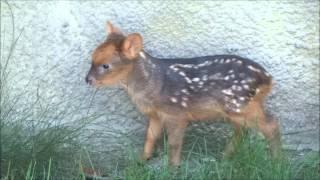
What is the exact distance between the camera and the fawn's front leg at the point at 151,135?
15.6ft

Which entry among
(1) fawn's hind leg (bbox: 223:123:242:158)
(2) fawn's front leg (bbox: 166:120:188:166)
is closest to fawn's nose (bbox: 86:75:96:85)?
(2) fawn's front leg (bbox: 166:120:188:166)

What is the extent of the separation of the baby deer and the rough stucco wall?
0.26m

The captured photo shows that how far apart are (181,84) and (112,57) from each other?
0.43 metres

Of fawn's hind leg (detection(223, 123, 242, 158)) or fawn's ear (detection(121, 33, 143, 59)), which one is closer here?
fawn's hind leg (detection(223, 123, 242, 158))

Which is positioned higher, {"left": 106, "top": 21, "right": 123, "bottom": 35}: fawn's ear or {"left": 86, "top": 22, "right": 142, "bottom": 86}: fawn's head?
{"left": 106, "top": 21, "right": 123, "bottom": 35}: fawn's ear

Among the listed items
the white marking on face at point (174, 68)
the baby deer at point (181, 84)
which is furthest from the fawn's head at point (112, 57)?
the white marking on face at point (174, 68)

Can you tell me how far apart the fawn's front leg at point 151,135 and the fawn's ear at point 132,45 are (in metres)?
0.45

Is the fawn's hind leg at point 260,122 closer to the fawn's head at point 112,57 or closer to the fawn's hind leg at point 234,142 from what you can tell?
the fawn's hind leg at point 234,142

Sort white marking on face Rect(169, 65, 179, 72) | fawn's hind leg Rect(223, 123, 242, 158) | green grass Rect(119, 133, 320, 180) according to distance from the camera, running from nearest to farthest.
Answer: green grass Rect(119, 133, 320, 180)
fawn's hind leg Rect(223, 123, 242, 158)
white marking on face Rect(169, 65, 179, 72)

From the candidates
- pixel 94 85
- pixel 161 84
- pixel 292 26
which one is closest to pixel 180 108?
pixel 161 84

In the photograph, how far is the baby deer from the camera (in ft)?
14.8

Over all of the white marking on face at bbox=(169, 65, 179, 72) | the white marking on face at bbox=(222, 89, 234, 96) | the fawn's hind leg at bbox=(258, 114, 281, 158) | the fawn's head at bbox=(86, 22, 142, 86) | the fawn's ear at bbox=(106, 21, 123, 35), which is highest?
the fawn's ear at bbox=(106, 21, 123, 35)

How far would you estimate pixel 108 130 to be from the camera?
491cm

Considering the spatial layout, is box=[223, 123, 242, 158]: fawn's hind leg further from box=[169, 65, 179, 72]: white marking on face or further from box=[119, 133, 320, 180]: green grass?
box=[169, 65, 179, 72]: white marking on face
